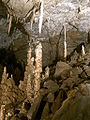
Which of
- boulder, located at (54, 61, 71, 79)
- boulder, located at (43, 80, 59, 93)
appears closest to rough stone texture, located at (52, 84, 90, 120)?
boulder, located at (43, 80, 59, 93)

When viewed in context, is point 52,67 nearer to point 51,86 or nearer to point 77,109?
point 51,86

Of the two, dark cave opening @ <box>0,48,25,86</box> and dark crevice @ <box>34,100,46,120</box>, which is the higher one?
dark cave opening @ <box>0,48,25,86</box>

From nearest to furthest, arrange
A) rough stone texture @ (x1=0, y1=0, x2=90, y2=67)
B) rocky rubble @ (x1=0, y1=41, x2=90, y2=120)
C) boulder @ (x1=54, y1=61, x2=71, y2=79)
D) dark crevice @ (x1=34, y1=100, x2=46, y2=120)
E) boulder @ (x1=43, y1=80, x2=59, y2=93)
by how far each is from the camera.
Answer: rocky rubble @ (x1=0, y1=41, x2=90, y2=120), dark crevice @ (x1=34, y1=100, x2=46, y2=120), boulder @ (x1=43, y1=80, x2=59, y2=93), rough stone texture @ (x1=0, y1=0, x2=90, y2=67), boulder @ (x1=54, y1=61, x2=71, y2=79)

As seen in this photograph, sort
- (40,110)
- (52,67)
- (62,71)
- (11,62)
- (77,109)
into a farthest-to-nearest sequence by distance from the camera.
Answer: (11,62)
(52,67)
(62,71)
(40,110)
(77,109)

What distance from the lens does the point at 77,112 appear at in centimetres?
465

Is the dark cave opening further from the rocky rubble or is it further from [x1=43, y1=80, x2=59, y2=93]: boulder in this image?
[x1=43, y1=80, x2=59, y2=93]: boulder

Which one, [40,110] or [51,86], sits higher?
[51,86]

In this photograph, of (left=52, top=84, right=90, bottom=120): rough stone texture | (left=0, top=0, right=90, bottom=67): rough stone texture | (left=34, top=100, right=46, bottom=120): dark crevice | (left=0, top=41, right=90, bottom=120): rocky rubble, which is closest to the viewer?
(left=52, top=84, right=90, bottom=120): rough stone texture

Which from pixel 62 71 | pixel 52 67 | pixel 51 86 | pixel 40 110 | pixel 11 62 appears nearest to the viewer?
pixel 40 110

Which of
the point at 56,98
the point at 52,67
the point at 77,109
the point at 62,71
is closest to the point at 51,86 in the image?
the point at 56,98

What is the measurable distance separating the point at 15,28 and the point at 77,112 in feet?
26.4

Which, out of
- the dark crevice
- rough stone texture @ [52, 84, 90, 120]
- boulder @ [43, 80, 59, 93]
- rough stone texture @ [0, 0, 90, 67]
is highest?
rough stone texture @ [0, 0, 90, 67]

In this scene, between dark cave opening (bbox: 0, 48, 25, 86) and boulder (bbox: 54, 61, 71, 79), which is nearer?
boulder (bbox: 54, 61, 71, 79)

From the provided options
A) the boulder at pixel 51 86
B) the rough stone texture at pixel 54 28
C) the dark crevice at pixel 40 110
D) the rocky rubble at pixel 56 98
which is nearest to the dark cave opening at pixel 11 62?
the rough stone texture at pixel 54 28
